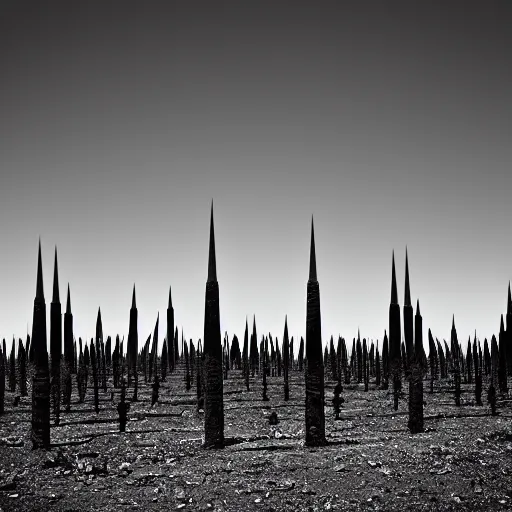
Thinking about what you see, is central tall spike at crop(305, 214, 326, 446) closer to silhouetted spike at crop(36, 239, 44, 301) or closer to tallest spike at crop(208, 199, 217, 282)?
tallest spike at crop(208, 199, 217, 282)

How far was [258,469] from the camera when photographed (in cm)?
1538

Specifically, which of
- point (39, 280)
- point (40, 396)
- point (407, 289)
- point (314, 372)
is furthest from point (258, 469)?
point (39, 280)

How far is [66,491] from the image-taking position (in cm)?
1482

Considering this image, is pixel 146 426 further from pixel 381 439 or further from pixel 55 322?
pixel 381 439

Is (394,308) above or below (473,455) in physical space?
above

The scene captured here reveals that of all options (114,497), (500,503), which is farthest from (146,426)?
(500,503)

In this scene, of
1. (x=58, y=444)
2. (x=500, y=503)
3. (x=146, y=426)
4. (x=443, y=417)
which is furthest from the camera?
(x=443, y=417)

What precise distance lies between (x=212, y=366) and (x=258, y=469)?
3.76 meters

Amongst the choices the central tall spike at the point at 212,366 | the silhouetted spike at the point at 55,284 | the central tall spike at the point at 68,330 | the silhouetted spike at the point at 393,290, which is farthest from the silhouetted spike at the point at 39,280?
the central tall spike at the point at 68,330

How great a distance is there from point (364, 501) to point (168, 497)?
457cm

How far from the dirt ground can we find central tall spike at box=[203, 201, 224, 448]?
0.69m

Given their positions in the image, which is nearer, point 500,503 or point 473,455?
point 500,503

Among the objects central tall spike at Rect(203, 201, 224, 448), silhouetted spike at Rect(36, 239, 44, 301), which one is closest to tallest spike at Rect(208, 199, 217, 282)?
central tall spike at Rect(203, 201, 224, 448)

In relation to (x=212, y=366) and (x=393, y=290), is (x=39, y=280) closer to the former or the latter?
(x=212, y=366)
